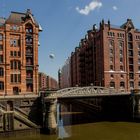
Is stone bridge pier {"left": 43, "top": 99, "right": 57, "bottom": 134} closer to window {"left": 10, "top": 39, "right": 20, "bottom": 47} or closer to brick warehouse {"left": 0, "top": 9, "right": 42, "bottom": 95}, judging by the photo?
brick warehouse {"left": 0, "top": 9, "right": 42, "bottom": 95}

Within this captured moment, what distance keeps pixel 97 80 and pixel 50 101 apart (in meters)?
Result: 42.9

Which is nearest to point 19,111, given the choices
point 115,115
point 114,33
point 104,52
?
point 115,115

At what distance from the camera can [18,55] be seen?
63.7m

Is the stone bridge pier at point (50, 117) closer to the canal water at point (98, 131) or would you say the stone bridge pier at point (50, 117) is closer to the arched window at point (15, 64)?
the canal water at point (98, 131)

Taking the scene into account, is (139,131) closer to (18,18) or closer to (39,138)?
(39,138)

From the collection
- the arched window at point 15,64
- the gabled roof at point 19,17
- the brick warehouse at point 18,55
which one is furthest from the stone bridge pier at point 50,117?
the gabled roof at point 19,17

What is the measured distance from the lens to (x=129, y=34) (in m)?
84.8

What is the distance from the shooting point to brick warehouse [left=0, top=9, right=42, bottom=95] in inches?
2451

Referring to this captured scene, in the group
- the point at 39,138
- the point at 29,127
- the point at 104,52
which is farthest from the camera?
the point at 104,52

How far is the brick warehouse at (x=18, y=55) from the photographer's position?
6225 centimetres

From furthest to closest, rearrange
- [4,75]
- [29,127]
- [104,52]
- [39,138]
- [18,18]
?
[104,52]
[18,18]
[4,75]
[29,127]
[39,138]

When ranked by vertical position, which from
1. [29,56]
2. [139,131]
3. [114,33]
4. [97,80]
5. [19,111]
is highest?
[114,33]

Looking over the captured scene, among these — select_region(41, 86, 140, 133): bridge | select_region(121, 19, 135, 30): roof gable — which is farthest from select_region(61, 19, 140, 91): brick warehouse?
select_region(41, 86, 140, 133): bridge

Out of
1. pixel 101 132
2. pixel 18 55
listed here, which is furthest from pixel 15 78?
pixel 101 132
